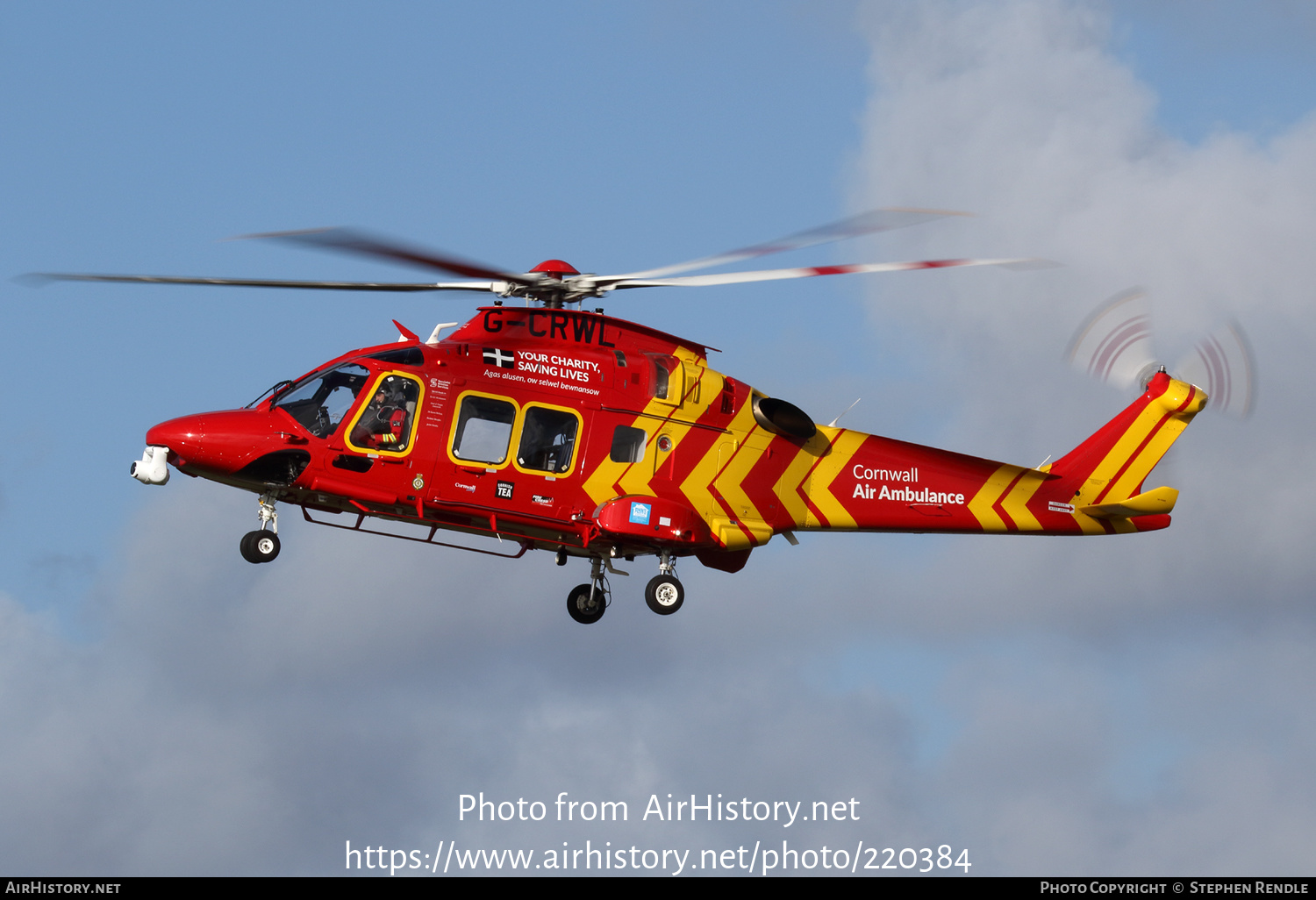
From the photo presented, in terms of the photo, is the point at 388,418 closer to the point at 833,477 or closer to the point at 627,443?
the point at 627,443

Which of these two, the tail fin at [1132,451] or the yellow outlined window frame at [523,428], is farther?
the tail fin at [1132,451]

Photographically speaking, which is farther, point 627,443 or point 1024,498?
point 1024,498

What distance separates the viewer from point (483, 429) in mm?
25891

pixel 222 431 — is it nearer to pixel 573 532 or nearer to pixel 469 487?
pixel 469 487

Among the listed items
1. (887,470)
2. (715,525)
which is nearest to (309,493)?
(715,525)

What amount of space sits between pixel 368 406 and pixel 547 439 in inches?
114

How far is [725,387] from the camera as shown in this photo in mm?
27453

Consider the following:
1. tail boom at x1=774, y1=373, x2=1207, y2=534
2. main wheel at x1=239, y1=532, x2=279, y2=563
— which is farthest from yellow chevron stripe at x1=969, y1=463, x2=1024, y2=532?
main wheel at x1=239, y1=532, x2=279, y2=563

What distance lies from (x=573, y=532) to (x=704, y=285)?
4.56m

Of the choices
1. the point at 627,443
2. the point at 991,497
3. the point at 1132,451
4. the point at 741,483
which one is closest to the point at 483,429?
the point at 627,443

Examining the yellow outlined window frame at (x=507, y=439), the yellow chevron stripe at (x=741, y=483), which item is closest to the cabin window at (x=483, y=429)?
the yellow outlined window frame at (x=507, y=439)

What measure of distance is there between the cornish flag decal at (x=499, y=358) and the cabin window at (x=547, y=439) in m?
0.83

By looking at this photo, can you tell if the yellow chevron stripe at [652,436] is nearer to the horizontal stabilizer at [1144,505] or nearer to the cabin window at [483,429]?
the cabin window at [483,429]

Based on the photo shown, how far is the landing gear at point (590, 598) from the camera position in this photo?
91.2 ft
